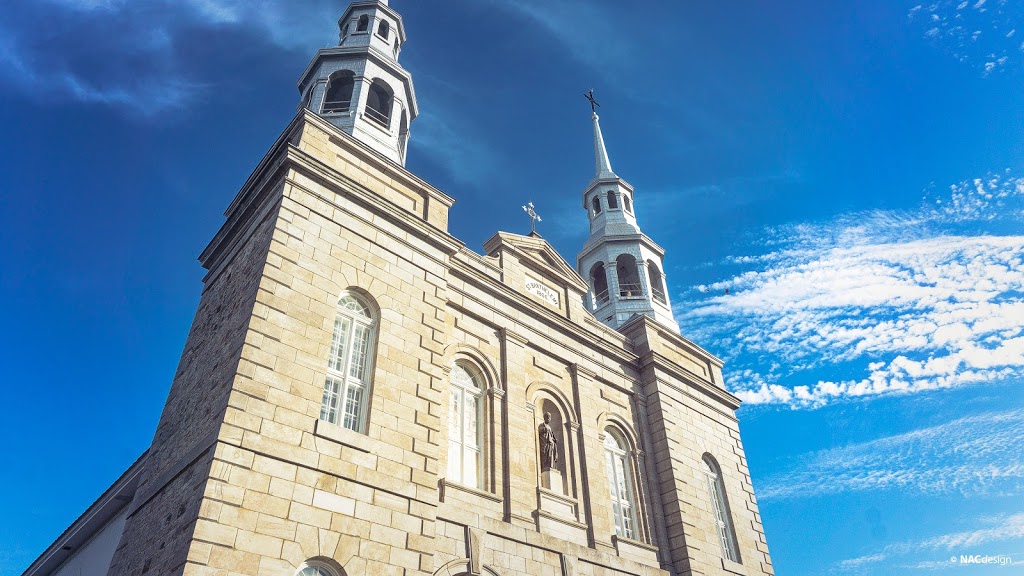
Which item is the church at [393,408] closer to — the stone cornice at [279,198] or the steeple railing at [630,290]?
the stone cornice at [279,198]

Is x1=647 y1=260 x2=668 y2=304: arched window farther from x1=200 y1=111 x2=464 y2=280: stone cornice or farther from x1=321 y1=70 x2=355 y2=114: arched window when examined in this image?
x1=321 y1=70 x2=355 y2=114: arched window

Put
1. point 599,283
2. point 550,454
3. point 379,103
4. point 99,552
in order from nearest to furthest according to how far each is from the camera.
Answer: point 550,454 < point 99,552 < point 379,103 < point 599,283

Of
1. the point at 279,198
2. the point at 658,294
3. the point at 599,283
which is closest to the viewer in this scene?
the point at 279,198

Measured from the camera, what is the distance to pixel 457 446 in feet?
46.9

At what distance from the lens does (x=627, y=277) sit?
24094 millimetres

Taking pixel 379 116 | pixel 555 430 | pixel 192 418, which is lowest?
pixel 192 418

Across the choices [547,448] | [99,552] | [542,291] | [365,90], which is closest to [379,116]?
[365,90]

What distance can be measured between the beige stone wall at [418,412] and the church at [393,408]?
4 cm

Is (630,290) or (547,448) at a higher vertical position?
(630,290)

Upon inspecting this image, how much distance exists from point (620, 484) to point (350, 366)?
8303 millimetres

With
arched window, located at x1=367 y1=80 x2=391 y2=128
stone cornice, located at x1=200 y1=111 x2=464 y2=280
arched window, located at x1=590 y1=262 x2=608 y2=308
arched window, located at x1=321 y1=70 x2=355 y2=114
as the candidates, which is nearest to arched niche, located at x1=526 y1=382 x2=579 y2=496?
stone cornice, located at x1=200 y1=111 x2=464 y2=280

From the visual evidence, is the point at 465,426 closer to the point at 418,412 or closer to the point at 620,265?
the point at 418,412

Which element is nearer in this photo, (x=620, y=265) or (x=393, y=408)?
(x=393, y=408)

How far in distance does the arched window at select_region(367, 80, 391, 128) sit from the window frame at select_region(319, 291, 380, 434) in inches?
245
